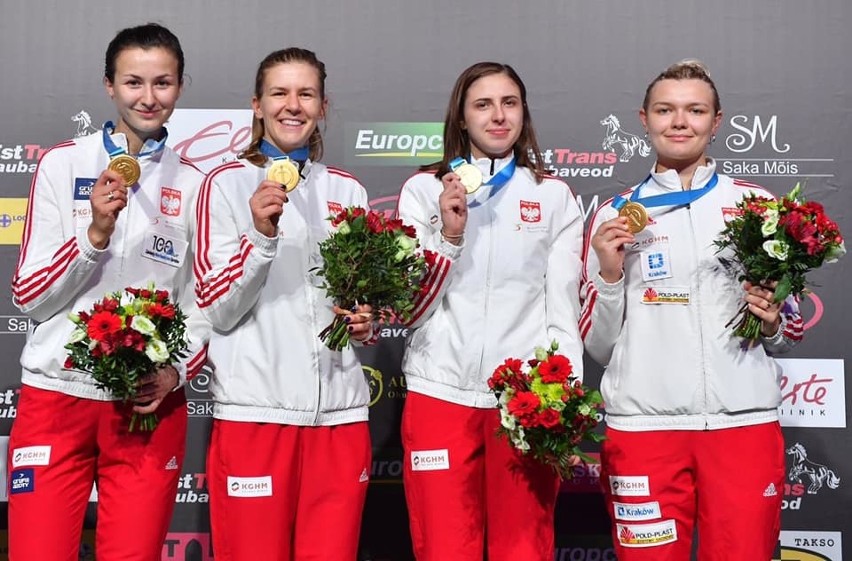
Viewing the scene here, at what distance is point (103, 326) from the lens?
9.59ft

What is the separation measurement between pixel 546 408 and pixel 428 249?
0.75 m

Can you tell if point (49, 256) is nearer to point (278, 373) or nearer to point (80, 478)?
point (80, 478)

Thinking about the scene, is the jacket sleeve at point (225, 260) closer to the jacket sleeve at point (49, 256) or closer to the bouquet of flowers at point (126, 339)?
→ the bouquet of flowers at point (126, 339)

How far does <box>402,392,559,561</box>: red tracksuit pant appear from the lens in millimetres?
3184

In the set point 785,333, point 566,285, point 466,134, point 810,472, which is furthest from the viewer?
point 810,472

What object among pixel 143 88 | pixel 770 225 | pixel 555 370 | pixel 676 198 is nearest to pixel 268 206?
pixel 143 88

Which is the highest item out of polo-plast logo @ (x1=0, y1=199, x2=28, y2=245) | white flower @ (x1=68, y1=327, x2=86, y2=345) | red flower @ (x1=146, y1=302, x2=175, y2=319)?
polo-plast logo @ (x1=0, y1=199, x2=28, y2=245)

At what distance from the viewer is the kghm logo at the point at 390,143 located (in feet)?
15.5

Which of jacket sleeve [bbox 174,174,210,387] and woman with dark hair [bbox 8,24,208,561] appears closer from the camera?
woman with dark hair [bbox 8,24,208,561]

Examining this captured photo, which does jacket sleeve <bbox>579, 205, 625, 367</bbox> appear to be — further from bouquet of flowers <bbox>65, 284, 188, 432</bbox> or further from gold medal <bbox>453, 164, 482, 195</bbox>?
bouquet of flowers <bbox>65, 284, 188, 432</bbox>

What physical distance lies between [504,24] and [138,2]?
1910 millimetres

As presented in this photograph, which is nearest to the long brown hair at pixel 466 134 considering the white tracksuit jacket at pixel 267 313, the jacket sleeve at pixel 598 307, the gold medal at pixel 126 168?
the jacket sleeve at pixel 598 307

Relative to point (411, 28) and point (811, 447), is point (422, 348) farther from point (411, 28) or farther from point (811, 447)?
point (811, 447)

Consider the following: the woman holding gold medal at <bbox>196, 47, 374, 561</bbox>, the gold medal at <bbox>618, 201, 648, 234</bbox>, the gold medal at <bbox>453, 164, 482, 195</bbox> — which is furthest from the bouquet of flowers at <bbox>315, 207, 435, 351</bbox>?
the gold medal at <bbox>618, 201, 648, 234</bbox>
